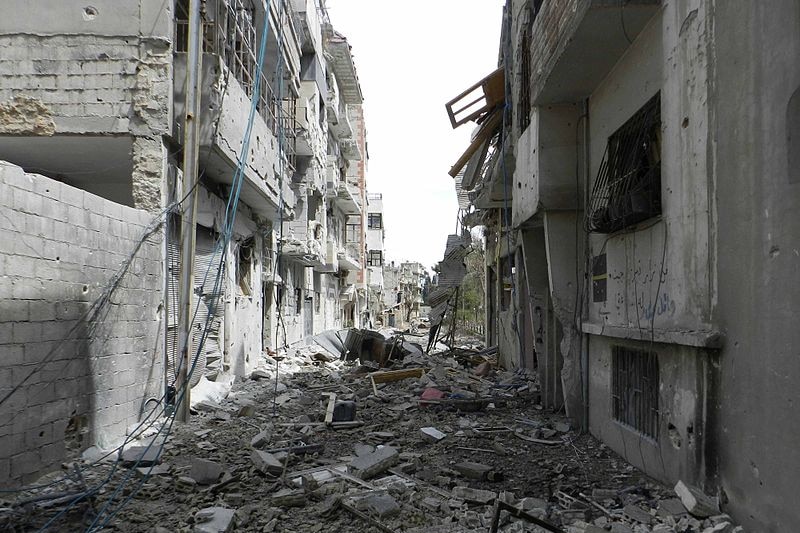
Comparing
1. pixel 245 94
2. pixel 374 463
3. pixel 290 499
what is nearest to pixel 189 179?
pixel 245 94

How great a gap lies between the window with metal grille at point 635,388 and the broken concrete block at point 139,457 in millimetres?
4978

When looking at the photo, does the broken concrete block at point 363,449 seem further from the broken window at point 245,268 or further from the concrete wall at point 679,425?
the broken window at point 245,268

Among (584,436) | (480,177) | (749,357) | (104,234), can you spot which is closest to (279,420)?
(104,234)

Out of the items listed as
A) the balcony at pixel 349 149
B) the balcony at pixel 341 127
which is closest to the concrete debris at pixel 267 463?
the balcony at pixel 341 127

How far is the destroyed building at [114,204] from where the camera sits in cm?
510

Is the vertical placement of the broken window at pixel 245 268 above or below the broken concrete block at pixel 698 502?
above

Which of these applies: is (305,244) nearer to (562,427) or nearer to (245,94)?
(245,94)

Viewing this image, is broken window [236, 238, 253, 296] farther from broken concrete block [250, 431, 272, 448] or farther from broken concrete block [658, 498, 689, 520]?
broken concrete block [658, 498, 689, 520]

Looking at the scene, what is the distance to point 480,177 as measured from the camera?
43.3ft

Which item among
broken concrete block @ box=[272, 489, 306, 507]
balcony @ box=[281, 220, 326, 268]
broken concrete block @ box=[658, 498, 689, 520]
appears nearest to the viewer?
broken concrete block @ box=[658, 498, 689, 520]

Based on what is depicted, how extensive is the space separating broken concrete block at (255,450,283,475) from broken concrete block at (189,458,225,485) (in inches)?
15.6

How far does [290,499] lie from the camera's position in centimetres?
472

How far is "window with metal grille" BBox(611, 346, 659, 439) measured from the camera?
17.8ft

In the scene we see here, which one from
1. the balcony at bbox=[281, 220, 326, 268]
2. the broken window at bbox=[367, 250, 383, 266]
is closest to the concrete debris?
the balcony at bbox=[281, 220, 326, 268]
